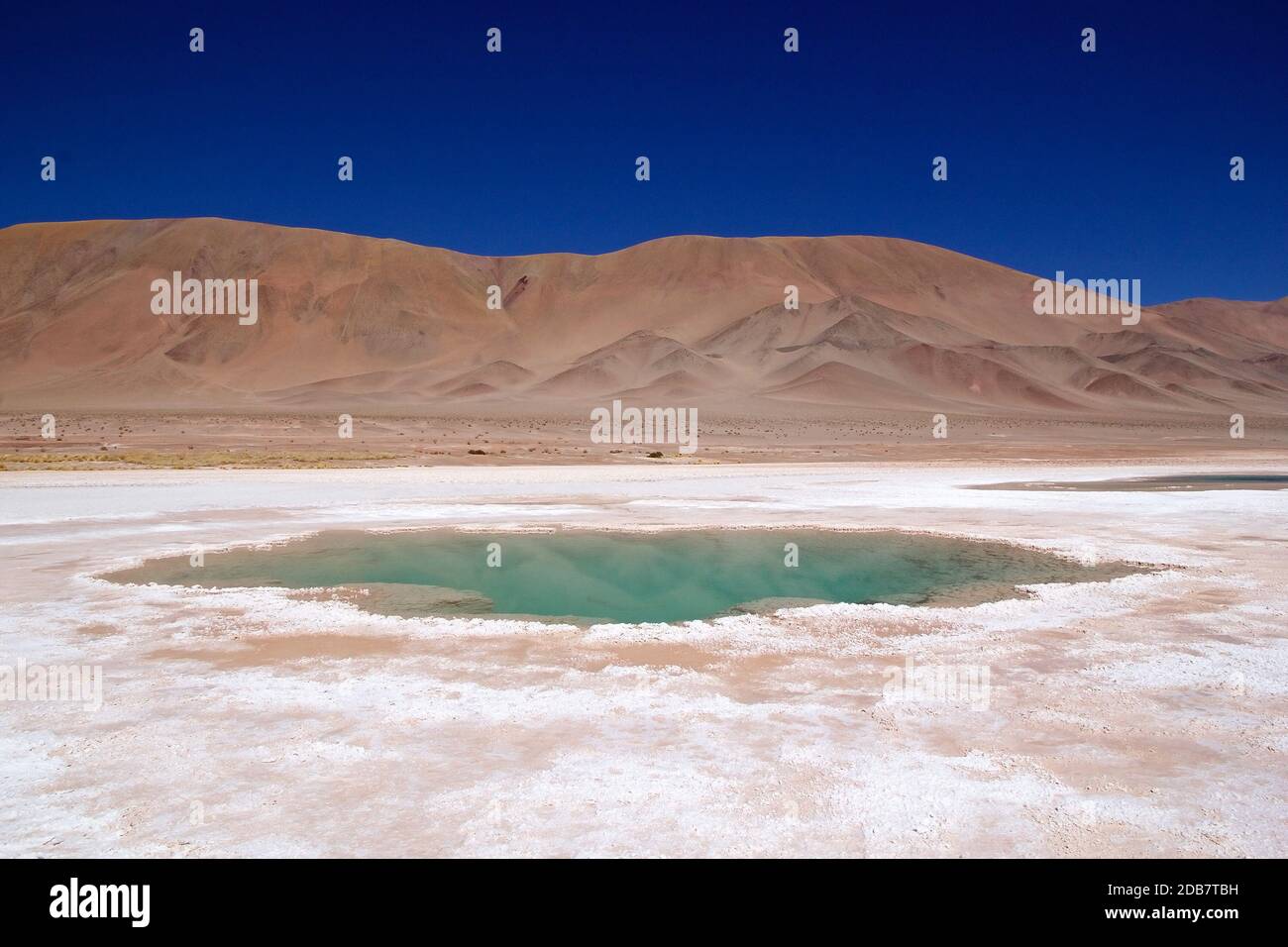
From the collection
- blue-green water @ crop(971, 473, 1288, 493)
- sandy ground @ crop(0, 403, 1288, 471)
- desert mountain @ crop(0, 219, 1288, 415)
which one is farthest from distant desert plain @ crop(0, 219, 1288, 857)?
desert mountain @ crop(0, 219, 1288, 415)

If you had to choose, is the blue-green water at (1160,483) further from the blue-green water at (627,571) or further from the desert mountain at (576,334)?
the desert mountain at (576,334)

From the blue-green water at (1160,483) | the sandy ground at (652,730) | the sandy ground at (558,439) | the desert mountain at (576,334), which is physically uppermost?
the desert mountain at (576,334)

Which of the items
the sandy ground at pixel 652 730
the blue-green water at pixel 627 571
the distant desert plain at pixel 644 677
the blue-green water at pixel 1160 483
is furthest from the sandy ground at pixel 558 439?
the sandy ground at pixel 652 730

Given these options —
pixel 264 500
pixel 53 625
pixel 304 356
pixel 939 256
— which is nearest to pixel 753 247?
pixel 939 256

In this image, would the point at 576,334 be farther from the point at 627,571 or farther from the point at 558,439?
the point at 627,571

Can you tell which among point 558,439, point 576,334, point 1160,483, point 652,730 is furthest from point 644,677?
point 576,334
